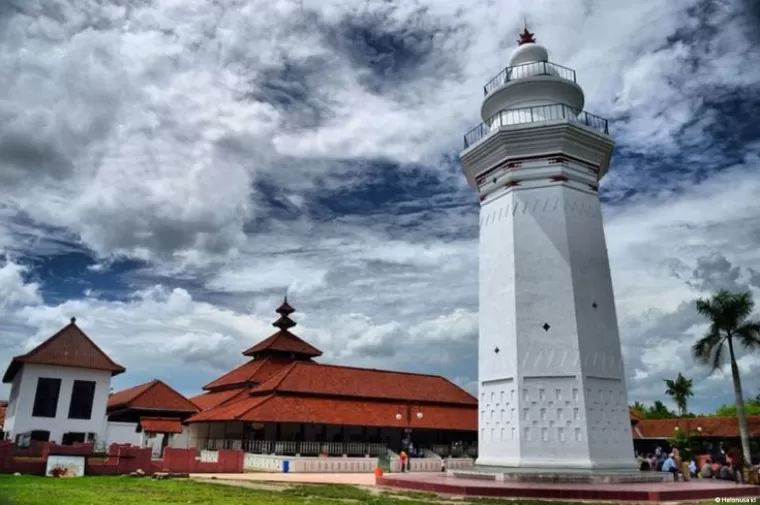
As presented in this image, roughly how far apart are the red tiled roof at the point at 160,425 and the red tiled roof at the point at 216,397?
239cm

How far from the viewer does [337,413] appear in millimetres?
28516

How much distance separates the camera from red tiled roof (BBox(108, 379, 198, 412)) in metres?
35.0

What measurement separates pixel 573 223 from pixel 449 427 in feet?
54.4

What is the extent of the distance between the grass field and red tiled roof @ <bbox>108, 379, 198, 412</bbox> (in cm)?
1969

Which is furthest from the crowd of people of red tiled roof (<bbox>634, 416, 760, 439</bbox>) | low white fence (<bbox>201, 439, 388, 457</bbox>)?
red tiled roof (<bbox>634, 416, 760, 439</bbox>)

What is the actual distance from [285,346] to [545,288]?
23.7m

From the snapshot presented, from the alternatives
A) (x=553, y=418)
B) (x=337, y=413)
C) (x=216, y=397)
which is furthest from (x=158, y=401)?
(x=553, y=418)

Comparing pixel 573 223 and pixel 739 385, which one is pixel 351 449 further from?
pixel 739 385

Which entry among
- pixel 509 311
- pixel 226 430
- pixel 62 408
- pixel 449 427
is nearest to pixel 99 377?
pixel 62 408

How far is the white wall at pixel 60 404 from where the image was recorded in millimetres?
30391

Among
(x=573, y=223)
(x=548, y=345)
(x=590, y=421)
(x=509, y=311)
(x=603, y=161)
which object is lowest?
(x=590, y=421)

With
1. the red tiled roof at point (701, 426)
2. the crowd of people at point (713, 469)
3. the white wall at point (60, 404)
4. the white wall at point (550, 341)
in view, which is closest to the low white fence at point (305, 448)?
the white wall at point (60, 404)

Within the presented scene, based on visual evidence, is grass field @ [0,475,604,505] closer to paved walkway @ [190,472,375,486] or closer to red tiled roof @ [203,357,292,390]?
paved walkway @ [190,472,375,486]

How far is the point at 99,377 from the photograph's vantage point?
32.7 meters
